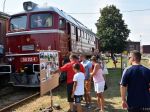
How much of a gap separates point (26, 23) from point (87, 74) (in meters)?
5.33

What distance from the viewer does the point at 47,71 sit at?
10828 millimetres

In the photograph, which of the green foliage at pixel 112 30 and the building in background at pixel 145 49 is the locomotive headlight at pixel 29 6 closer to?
the green foliage at pixel 112 30

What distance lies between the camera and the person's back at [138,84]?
6227mm

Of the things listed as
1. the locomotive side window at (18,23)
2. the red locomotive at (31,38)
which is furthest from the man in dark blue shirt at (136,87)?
the locomotive side window at (18,23)

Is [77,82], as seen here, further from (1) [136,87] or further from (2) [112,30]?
(2) [112,30]

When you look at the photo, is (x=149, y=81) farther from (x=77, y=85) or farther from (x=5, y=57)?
(x=5, y=57)

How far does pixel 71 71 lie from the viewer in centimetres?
968

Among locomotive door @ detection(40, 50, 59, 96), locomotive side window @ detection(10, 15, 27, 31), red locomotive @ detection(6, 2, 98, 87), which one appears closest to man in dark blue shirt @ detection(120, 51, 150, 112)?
locomotive door @ detection(40, 50, 59, 96)

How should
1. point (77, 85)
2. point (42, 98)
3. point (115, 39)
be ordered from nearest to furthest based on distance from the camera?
point (77, 85) < point (42, 98) < point (115, 39)

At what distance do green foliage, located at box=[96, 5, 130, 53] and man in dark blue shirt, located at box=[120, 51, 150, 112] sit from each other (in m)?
43.6

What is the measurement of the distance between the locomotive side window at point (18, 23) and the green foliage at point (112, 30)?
112 ft

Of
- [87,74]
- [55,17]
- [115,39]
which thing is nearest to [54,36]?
[55,17]

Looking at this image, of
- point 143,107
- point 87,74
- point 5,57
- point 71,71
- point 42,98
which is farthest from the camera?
point 5,57

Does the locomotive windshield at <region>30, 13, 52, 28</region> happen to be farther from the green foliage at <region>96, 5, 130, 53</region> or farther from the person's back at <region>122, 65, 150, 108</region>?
the green foliage at <region>96, 5, 130, 53</region>
